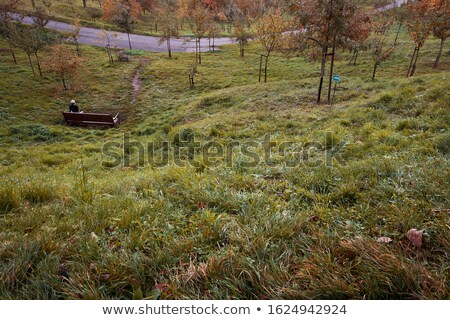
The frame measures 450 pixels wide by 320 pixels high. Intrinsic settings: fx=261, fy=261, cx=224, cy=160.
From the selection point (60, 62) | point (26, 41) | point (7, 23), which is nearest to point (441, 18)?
point (60, 62)

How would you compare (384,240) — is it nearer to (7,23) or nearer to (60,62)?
(60,62)

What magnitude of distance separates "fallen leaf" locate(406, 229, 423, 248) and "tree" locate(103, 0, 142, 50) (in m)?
37.6

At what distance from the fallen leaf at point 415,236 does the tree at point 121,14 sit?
123 feet

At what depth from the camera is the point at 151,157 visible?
9070 millimetres

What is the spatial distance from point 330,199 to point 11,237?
400 cm

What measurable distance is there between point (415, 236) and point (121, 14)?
38.7m

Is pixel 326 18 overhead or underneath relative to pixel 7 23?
underneath

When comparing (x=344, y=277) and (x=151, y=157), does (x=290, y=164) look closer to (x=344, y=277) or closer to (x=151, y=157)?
(x=344, y=277)

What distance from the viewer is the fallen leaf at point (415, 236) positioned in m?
2.50

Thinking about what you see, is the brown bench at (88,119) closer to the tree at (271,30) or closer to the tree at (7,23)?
the tree at (271,30)

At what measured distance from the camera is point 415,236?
2.54 meters

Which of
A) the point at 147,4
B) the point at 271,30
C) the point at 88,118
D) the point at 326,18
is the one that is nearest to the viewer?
the point at 326,18

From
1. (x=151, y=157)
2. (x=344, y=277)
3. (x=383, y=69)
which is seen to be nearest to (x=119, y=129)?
(x=151, y=157)

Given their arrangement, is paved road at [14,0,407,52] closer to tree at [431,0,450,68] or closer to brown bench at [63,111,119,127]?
brown bench at [63,111,119,127]
